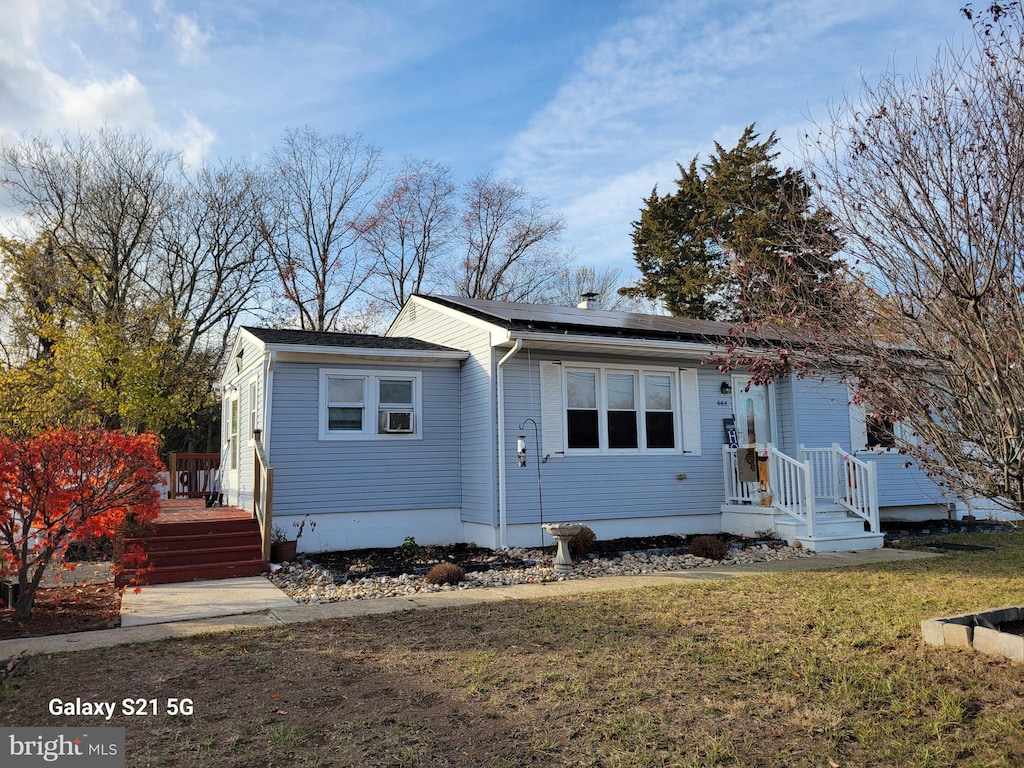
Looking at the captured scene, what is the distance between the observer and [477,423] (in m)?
11.3

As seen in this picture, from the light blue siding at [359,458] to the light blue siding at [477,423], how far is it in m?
0.24

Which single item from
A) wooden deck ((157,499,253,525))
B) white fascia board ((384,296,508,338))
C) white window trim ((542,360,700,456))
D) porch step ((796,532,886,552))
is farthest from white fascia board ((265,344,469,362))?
porch step ((796,532,886,552))

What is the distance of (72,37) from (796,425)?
1390cm

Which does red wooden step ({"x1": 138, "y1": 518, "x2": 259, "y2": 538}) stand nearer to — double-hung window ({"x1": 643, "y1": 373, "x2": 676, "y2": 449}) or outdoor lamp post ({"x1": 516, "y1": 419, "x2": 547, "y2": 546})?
outdoor lamp post ({"x1": 516, "y1": 419, "x2": 547, "y2": 546})

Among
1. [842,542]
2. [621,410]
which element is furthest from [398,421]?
[842,542]

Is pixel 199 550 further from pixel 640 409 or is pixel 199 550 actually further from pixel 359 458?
pixel 640 409

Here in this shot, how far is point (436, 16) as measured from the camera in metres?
9.56

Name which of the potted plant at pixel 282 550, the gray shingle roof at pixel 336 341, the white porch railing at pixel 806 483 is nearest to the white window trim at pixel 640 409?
the white porch railing at pixel 806 483

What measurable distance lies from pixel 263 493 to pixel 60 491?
10.2 feet

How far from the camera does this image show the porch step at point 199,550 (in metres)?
8.82

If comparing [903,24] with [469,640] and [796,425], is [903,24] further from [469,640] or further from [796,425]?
[796,425]

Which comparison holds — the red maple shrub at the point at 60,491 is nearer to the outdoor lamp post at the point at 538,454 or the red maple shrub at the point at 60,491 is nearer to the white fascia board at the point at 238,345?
the white fascia board at the point at 238,345

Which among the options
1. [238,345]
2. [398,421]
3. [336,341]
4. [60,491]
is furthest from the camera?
[238,345]

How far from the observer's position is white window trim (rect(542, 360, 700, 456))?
11255 millimetres
